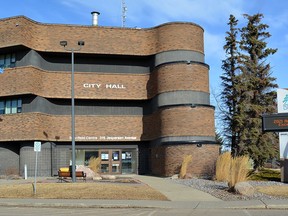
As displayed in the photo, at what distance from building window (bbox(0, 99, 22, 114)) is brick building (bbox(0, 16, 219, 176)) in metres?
0.09

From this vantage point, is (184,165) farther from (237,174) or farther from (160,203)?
(160,203)

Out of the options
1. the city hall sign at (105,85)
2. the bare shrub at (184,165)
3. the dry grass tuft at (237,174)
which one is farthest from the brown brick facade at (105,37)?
the dry grass tuft at (237,174)

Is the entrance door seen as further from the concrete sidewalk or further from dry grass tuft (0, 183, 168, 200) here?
the concrete sidewalk

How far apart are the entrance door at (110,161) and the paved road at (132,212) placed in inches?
846

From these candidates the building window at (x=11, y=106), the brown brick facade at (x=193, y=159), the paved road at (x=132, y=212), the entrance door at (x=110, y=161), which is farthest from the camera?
the entrance door at (x=110, y=161)

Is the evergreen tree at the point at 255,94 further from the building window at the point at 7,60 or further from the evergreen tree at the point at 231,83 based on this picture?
the building window at the point at 7,60

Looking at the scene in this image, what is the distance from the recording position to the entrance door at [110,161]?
36.1 meters

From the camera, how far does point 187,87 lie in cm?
3284

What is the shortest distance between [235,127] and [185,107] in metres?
7.70

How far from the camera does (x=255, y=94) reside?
1502 inches

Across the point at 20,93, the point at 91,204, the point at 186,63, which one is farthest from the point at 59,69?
the point at 91,204

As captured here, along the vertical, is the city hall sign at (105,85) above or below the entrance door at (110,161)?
above

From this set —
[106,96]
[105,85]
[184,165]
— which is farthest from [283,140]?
[105,85]

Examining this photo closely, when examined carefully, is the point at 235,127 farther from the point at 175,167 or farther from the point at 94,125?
the point at 94,125
